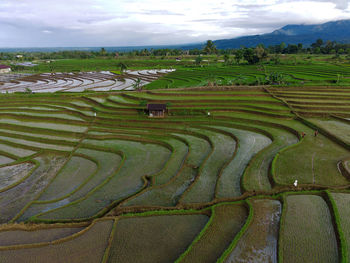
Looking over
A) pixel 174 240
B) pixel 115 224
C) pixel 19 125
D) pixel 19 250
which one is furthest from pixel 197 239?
pixel 19 125

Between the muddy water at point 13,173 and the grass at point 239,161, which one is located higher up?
the grass at point 239,161

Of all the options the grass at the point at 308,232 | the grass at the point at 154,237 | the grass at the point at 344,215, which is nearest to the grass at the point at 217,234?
the grass at the point at 154,237

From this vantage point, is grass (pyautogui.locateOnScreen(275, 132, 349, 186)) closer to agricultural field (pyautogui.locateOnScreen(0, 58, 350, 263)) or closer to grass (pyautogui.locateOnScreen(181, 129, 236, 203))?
agricultural field (pyautogui.locateOnScreen(0, 58, 350, 263))

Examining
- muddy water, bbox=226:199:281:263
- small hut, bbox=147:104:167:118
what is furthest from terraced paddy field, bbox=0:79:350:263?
small hut, bbox=147:104:167:118

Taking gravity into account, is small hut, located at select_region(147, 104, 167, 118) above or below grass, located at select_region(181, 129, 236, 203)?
above

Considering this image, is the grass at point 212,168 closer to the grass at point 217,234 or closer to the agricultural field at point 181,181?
the agricultural field at point 181,181

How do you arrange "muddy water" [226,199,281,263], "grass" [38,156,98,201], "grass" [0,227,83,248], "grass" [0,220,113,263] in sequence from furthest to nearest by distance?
"grass" [38,156,98,201] < "grass" [0,227,83,248] < "grass" [0,220,113,263] < "muddy water" [226,199,281,263]

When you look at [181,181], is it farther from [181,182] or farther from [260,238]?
[260,238]
